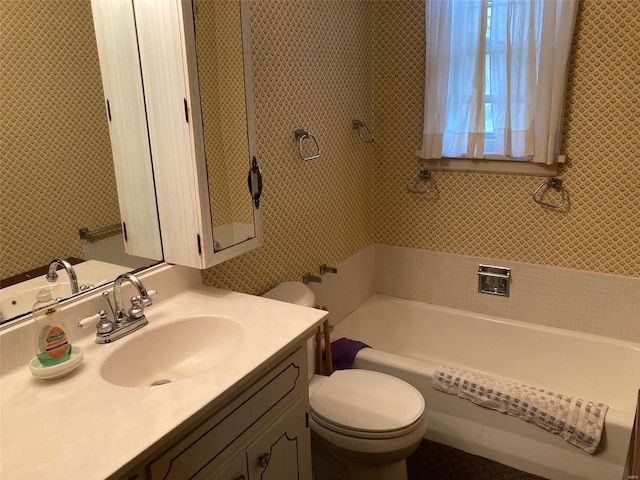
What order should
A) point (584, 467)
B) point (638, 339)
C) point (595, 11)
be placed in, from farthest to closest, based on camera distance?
point (638, 339) < point (595, 11) < point (584, 467)

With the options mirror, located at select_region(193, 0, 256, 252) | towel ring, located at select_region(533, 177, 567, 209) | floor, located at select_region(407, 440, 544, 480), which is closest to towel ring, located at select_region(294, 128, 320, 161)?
mirror, located at select_region(193, 0, 256, 252)

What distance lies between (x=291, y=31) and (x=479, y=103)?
0.97 meters

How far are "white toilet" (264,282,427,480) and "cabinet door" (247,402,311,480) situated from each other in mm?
252

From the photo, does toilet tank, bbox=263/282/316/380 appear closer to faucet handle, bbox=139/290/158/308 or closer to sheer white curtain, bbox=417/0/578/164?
faucet handle, bbox=139/290/158/308

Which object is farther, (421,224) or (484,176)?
(421,224)

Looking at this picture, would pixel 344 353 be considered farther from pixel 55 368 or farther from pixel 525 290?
pixel 55 368

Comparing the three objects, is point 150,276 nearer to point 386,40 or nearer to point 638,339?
point 386,40

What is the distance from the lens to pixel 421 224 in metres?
2.82

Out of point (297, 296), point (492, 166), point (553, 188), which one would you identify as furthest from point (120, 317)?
point (553, 188)

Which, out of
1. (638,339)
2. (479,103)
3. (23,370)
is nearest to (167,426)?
(23,370)

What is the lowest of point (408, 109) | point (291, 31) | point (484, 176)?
Result: point (484, 176)

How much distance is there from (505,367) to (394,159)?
125cm

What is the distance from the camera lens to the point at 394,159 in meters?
2.81

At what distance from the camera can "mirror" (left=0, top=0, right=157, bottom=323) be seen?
128 centimetres
